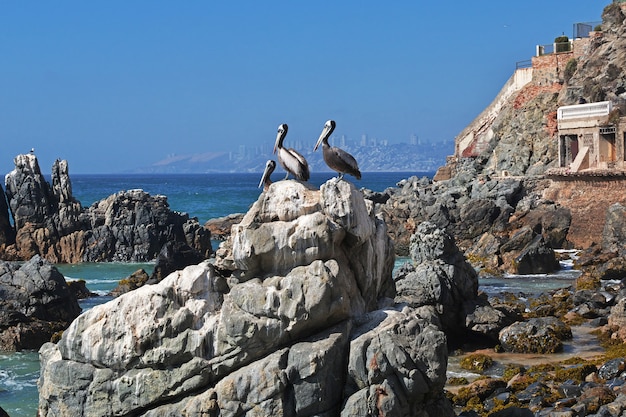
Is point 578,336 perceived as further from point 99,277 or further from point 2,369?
point 99,277

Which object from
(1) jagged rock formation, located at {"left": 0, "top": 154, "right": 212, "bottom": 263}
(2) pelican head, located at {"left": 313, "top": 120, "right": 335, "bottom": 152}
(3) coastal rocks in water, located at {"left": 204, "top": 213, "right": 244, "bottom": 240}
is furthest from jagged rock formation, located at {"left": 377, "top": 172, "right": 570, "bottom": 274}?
(2) pelican head, located at {"left": 313, "top": 120, "right": 335, "bottom": 152}

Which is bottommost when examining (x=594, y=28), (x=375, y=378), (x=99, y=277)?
(x=99, y=277)

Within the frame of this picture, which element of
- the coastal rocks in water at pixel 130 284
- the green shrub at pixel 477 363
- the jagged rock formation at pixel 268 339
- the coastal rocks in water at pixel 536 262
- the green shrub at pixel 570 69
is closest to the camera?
the jagged rock formation at pixel 268 339

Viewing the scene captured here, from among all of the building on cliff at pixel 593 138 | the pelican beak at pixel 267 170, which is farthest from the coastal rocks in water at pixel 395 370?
the building on cliff at pixel 593 138

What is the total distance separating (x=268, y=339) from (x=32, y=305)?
2277 cm

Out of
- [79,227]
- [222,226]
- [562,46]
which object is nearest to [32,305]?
[79,227]

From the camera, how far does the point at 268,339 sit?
50.5ft

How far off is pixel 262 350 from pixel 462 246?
4379cm

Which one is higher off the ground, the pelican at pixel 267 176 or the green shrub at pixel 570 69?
the green shrub at pixel 570 69

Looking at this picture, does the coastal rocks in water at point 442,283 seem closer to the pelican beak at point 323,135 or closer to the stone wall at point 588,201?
the pelican beak at point 323,135

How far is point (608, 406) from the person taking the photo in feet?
69.7

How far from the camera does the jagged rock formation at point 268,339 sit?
15094 millimetres

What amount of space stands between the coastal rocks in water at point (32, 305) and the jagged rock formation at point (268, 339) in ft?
58.6

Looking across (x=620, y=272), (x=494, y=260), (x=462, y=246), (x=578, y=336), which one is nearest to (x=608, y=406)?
(x=578, y=336)
